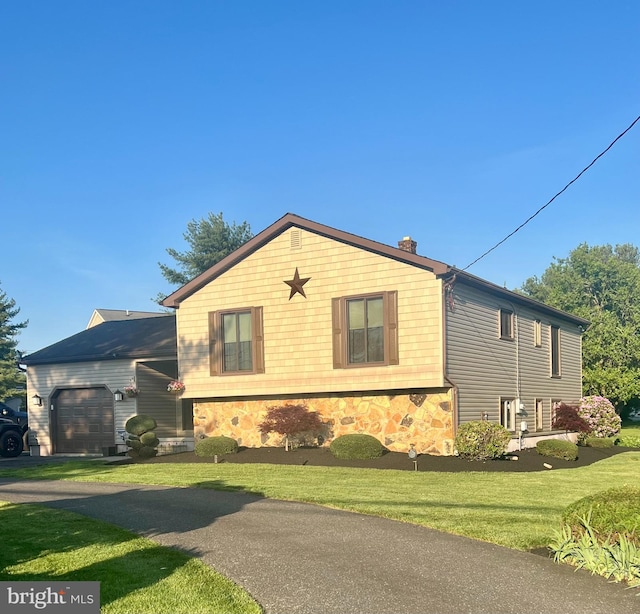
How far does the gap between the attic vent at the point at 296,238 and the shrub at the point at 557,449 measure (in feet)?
33.5

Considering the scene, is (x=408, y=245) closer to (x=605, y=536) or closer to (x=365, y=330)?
(x=365, y=330)

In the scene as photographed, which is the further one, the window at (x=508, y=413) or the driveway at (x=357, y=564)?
the window at (x=508, y=413)

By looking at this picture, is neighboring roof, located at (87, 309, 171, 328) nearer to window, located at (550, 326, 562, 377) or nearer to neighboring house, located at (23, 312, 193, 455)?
neighboring house, located at (23, 312, 193, 455)

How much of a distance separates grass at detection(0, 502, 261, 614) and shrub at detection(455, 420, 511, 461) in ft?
38.9

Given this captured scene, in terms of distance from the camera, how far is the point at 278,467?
783 inches

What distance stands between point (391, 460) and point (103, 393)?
13.8 metres

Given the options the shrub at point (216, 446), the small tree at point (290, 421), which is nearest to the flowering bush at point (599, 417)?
the small tree at point (290, 421)

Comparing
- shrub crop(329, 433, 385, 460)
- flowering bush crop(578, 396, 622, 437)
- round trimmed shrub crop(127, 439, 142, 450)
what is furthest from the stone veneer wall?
flowering bush crop(578, 396, 622, 437)

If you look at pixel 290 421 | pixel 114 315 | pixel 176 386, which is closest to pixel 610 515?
pixel 290 421

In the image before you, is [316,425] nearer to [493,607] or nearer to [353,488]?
[353,488]

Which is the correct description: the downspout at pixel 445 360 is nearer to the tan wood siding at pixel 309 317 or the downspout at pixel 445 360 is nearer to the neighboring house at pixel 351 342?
the neighboring house at pixel 351 342

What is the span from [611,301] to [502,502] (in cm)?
5599

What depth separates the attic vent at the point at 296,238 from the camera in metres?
23.5

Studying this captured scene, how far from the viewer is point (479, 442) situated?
65.9 ft
